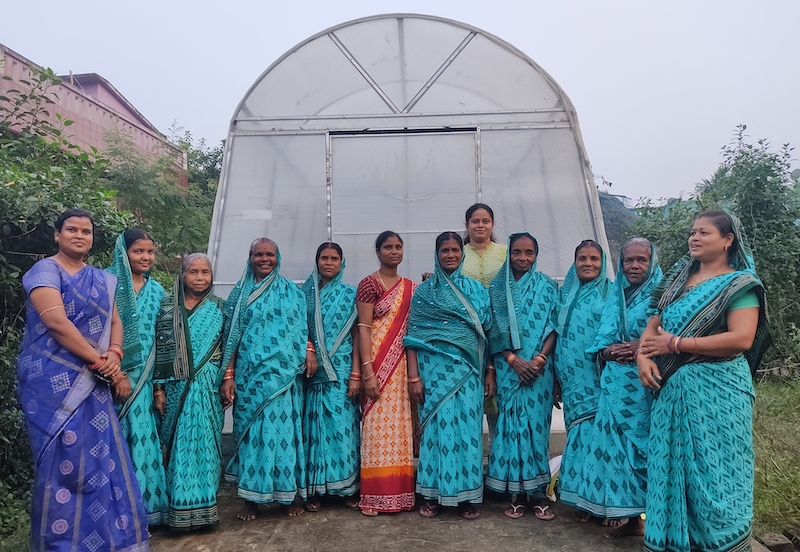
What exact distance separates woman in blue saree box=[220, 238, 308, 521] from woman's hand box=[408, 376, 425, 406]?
0.63 metres

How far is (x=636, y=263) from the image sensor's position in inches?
119

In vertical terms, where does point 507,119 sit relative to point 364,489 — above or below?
above

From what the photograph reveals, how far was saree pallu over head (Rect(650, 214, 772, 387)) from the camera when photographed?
7.87 ft

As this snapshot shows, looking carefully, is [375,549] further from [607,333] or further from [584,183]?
[584,183]

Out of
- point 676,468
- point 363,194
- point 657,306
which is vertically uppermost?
point 363,194

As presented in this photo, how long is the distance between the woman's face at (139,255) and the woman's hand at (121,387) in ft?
2.04

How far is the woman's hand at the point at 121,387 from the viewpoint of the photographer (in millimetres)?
2745

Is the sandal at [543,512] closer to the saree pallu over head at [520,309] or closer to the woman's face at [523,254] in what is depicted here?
the saree pallu over head at [520,309]

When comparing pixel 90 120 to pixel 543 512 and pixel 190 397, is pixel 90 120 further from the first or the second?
pixel 543 512

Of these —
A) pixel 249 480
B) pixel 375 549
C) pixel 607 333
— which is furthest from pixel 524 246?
pixel 249 480

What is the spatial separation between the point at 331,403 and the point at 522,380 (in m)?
1.10

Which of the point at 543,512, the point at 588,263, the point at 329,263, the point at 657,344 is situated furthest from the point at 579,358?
the point at 329,263

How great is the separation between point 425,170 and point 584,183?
4.92 feet

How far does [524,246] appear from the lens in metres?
3.34
